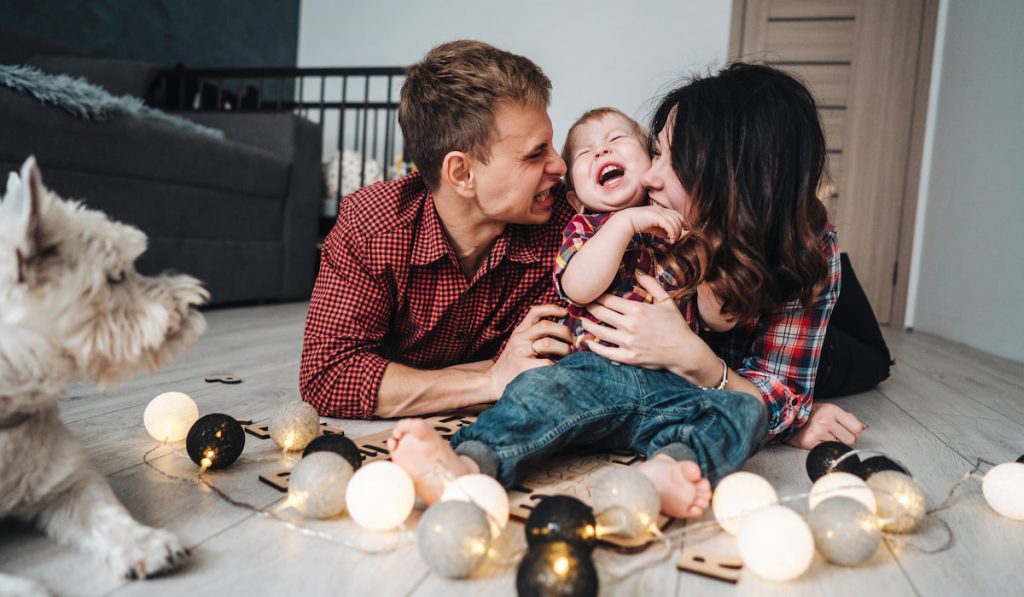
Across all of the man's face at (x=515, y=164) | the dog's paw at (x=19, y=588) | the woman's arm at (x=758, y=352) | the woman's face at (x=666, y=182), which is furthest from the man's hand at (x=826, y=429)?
the dog's paw at (x=19, y=588)

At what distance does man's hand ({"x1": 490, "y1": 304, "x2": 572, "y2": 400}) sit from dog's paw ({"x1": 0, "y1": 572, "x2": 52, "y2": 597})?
30.5 inches

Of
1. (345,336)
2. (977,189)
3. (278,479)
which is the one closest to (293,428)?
(278,479)

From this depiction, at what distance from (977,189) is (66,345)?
341cm

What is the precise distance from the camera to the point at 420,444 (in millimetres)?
797

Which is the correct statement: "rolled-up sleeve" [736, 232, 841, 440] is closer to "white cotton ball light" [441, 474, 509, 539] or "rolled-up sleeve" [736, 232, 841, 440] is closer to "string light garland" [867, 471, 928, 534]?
"string light garland" [867, 471, 928, 534]

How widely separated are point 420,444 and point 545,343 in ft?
1.47

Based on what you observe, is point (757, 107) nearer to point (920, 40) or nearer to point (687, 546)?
point (687, 546)

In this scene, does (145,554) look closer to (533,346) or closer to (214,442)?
(214,442)

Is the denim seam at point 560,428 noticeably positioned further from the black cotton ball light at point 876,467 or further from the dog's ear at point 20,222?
the dog's ear at point 20,222

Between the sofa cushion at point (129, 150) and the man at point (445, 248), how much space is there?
4.36 feet

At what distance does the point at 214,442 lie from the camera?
922 millimetres

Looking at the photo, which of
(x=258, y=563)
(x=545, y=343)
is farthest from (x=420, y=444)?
(x=545, y=343)

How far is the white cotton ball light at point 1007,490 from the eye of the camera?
2.86ft

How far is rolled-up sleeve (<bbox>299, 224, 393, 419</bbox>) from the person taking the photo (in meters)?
1.24
